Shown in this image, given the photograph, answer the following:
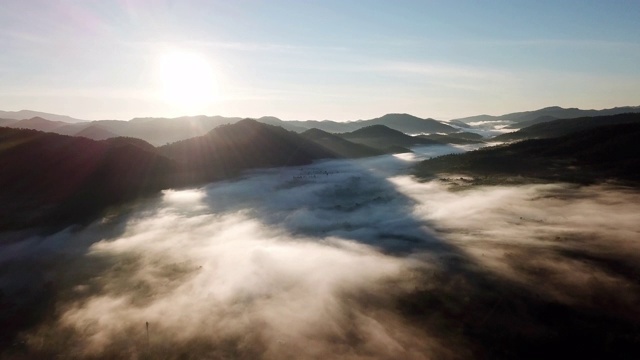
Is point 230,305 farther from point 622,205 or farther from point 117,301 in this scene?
point 622,205

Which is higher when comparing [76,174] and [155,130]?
[155,130]

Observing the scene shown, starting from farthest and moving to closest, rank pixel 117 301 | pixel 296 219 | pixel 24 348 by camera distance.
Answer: pixel 296 219 < pixel 117 301 < pixel 24 348

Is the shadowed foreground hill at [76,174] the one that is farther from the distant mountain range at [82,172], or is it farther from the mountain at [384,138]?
the mountain at [384,138]

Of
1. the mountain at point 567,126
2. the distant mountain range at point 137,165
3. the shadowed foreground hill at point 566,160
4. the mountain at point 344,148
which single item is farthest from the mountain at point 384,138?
the shadowed foreground hill at point 566,160

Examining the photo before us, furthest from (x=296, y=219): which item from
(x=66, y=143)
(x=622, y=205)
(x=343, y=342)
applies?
(x=66, y=143)

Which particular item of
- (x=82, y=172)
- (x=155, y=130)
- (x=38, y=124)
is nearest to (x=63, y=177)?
(x=82, y=172)

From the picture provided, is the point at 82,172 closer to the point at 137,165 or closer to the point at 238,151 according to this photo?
the point at 137,165
